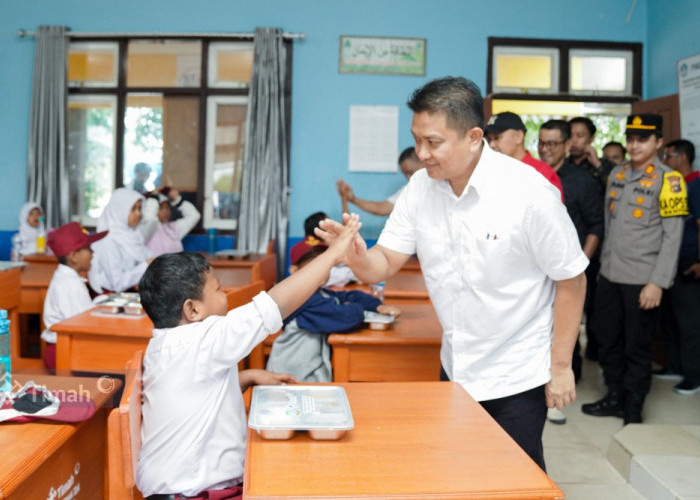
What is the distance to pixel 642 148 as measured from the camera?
330 centimetres

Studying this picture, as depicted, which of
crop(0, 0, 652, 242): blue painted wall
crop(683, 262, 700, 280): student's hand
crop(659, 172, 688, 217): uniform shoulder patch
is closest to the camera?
crop(659, 172, 688, 217): uniform shoulder patch

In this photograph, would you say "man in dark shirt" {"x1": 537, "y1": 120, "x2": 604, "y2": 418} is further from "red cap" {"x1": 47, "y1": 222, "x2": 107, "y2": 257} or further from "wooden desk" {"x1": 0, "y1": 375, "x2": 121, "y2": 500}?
"wooden desk" {"x1": 0, "y1": 375, "x2": 121, "y2": 500}

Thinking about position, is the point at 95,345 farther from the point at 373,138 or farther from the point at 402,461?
the point at 373,138

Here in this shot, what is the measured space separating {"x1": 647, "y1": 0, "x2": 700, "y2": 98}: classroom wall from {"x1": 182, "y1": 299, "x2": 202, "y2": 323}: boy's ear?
4.77m

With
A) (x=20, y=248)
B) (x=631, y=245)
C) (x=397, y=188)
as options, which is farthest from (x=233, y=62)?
(x=631, y=245)

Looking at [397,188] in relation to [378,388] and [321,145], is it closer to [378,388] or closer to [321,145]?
[321,145]

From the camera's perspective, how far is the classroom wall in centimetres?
506

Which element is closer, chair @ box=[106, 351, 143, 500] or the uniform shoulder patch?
chair @ box=[106, 351, 143, 500]

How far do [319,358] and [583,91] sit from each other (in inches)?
170

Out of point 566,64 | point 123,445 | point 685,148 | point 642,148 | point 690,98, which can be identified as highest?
point 566,64

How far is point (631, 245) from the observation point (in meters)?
3.42

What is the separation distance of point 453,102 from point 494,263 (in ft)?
1.37

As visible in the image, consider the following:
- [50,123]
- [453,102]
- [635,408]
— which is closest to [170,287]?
[453,102]

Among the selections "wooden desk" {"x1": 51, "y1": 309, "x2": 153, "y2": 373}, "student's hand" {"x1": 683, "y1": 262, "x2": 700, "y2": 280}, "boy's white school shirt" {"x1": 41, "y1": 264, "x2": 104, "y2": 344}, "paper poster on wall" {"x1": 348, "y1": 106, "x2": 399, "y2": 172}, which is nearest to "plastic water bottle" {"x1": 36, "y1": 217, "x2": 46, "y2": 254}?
"boy's white school shirt" {"x1": 41, "y1": 264, "x2": 104, "y2": 344}
